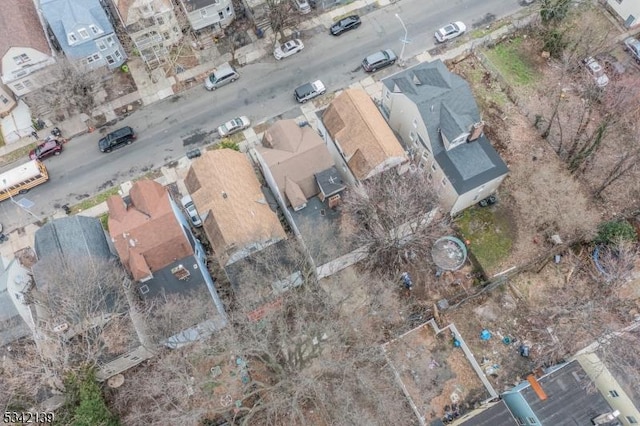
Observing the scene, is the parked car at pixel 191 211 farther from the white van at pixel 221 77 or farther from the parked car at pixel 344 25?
the parked car at pixel 344 25

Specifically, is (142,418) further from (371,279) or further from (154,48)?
(154,48)

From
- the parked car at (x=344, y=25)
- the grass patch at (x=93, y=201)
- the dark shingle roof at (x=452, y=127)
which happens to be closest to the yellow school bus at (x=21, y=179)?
the grass patch at (x=93, y=201)

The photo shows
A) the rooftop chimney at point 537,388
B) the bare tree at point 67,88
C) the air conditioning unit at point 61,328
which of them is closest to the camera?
the rooftop chimney at point 537,388

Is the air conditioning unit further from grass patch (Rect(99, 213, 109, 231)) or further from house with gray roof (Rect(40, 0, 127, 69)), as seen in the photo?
house with gray roof (Rect(40, 0, 127, 69))

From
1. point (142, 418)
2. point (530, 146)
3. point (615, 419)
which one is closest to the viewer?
point (615, 419)

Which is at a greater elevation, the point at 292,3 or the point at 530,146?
the point at 292,3

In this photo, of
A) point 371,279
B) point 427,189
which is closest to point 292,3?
point 427,189

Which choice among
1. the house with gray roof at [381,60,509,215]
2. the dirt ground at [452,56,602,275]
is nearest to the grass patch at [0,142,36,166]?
the house with gray roof at [381,60,509,215]
